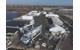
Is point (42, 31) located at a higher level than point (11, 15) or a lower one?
lower

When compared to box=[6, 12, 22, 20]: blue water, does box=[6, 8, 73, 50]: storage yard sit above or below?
below

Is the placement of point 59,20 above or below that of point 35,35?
above

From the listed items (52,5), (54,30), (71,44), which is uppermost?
(52,5)

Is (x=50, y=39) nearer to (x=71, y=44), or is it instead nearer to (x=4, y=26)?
(x=71, y=44)

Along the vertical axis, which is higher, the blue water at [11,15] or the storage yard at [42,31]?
the blue water at [11,15]

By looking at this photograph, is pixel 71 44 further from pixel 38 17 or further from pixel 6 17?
pixel 6 17

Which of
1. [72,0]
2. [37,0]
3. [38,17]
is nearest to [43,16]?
[38,17]
